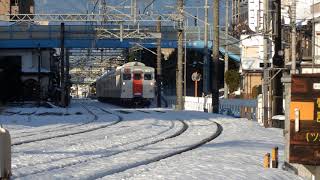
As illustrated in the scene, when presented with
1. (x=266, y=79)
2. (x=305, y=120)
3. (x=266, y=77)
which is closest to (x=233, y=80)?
(x=266, y=77)

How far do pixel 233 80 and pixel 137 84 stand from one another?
14407mm

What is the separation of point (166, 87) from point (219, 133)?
58.0 m

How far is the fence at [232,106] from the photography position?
32.5 meters

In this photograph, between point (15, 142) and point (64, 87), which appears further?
point (64, 87)

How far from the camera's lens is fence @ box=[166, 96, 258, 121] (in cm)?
3250

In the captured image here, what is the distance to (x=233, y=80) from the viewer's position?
63656 mm

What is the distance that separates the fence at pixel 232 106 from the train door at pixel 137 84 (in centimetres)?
366

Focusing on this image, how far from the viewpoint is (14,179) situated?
1117cm

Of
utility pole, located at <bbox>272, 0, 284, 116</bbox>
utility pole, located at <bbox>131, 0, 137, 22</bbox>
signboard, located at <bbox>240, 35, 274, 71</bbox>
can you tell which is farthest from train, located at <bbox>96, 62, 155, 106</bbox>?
utility pole, located at <bbox>272, 0, 284, 116</bbox>

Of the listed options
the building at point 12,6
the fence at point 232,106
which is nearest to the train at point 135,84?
the fence at point 232,106

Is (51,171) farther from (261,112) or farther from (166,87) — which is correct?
(166,87)

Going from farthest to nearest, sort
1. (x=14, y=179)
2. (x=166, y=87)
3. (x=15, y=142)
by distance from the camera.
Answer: (x=166, y=87) < (x=15, y=142) < (x=14, y=179)

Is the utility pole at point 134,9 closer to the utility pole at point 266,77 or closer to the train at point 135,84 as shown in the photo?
the train at point 135,84

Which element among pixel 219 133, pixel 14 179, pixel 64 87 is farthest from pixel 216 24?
pixel 14 179
